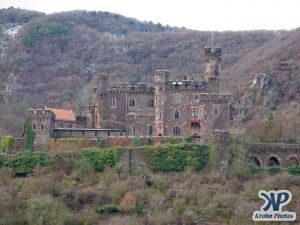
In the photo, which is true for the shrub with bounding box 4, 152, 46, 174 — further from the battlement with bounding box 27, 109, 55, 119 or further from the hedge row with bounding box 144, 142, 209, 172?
the hedge row with bounding box 144, 142, 209, 172

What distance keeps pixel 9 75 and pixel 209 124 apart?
53324 mm

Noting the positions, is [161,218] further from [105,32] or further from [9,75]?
[105,32]

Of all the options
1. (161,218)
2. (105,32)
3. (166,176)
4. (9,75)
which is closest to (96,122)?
(166,176)

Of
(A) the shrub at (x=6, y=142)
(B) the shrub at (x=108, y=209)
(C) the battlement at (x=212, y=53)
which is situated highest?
(C) the battlement at (x=212, y=53)

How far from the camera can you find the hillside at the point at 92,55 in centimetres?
10744

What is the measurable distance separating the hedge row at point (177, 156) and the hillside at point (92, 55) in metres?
25.0

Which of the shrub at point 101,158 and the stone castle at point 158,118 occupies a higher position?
the stone castle at point 158,118

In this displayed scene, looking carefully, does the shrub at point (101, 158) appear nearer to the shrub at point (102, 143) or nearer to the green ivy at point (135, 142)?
the shrub at point (102, 143)

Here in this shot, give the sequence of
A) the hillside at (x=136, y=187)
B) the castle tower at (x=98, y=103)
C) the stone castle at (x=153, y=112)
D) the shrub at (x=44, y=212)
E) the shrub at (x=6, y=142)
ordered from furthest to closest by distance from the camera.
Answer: the castle tower at (x=98, y=103) < the stone castle at (x=153, y=112) < the shrub at (x=6, y=142) < the hillside at (x=136, y=187) < the shrub at (x=44, y=212)

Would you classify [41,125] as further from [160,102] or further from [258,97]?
[258,97]

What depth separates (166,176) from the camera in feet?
206

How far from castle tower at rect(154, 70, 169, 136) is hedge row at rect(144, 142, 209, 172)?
388 cm

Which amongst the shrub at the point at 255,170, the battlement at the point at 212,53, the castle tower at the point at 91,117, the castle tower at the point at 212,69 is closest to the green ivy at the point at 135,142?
the castle tower at the point at 91,117

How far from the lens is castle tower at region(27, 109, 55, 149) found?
211 ft
